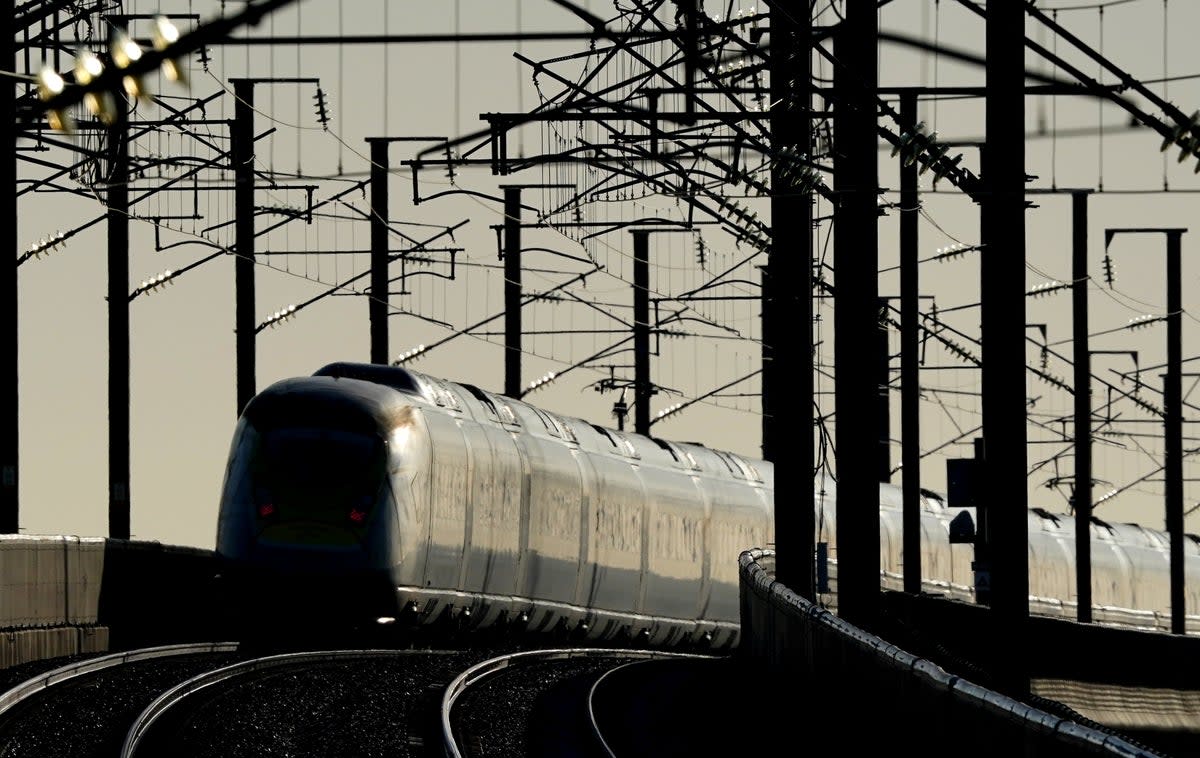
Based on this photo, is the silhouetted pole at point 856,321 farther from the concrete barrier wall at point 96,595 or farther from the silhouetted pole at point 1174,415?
the silhouetted pole at point 1174,415

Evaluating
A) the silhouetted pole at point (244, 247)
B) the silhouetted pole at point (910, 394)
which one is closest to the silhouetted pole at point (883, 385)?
the silhouetted pole at point (910, 394)

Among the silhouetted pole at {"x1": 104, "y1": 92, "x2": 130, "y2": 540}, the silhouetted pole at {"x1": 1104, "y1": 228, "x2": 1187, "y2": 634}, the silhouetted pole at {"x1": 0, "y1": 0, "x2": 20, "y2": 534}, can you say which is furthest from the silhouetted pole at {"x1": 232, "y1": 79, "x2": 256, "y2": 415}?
the silhouetted pole at {"x1": 1104, "y1": 228, "x2": 1187, "y2": 634}

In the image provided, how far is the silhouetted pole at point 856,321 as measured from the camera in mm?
25734

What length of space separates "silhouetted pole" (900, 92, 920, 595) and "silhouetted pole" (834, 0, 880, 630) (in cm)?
1110

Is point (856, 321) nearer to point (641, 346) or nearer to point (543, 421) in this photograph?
point (543, 421)

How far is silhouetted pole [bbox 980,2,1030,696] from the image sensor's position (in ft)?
69.0

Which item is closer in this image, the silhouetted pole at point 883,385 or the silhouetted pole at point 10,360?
the silhouetted pole at point 10,360

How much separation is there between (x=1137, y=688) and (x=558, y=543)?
9666mm

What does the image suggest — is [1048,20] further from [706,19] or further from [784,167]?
[784,167]

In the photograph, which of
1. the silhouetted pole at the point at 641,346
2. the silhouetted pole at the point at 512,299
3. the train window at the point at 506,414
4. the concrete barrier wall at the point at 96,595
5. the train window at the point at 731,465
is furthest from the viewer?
the silhouetted pole at the point at 641,346

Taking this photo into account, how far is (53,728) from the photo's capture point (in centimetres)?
2117

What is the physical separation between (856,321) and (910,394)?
15.6 meters

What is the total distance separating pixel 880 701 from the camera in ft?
56.1

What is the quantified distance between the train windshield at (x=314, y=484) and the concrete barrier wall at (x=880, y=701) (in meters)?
4.39
